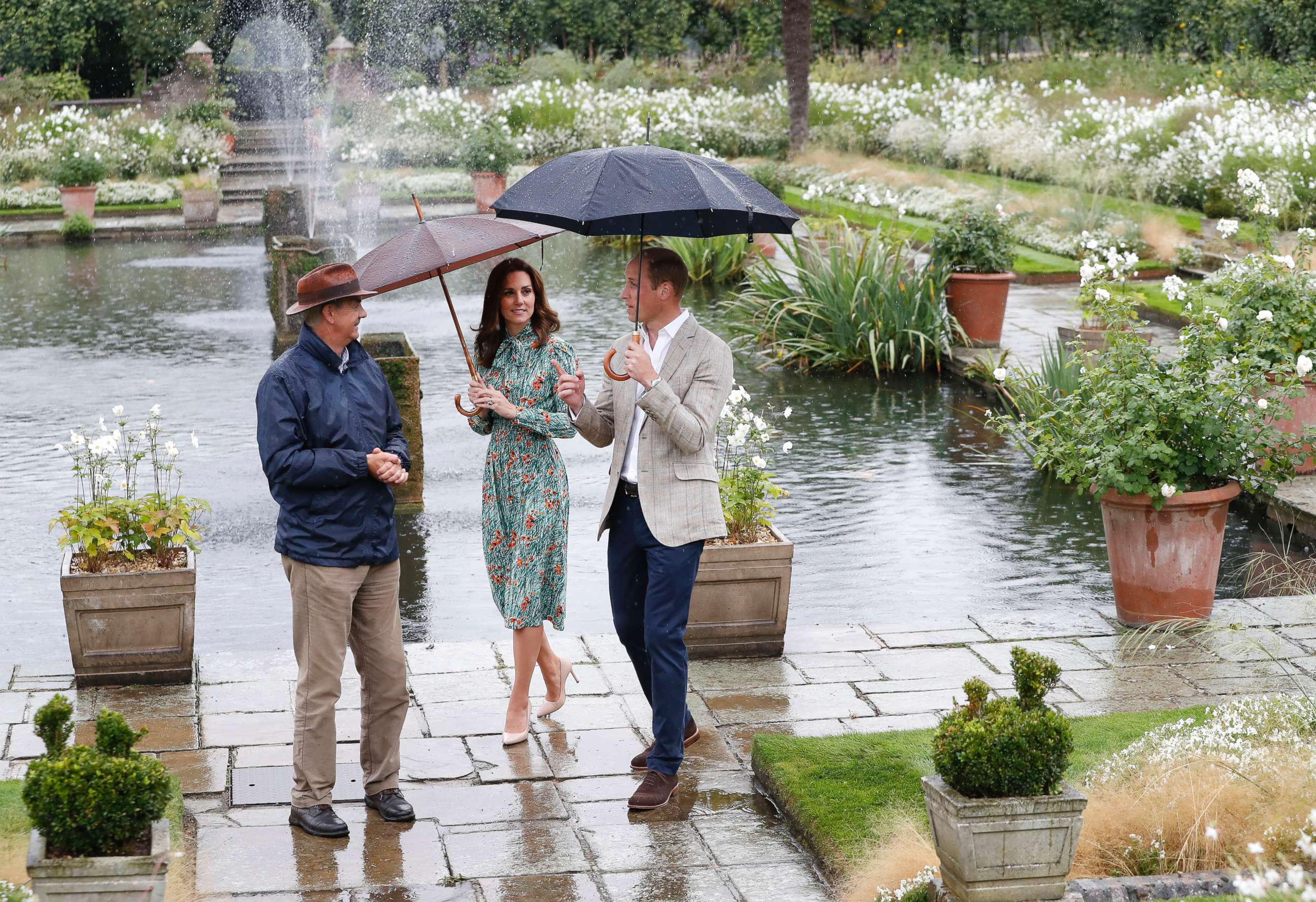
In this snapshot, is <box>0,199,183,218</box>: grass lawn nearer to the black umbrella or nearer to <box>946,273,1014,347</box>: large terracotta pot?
<box>946,273,1014,347</box>: large terracotta pot

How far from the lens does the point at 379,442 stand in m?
4.55

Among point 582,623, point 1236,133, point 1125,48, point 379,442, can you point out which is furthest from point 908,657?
point 1125,48

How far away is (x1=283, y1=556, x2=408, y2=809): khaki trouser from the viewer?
4.46 m

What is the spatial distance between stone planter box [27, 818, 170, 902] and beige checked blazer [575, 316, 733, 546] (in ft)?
6.30

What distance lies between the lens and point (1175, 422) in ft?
21.0

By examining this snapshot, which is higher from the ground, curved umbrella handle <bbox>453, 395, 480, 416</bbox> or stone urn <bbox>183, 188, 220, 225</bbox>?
curved umbrella handle <bbox>453, 395, 480, 416</bbox>

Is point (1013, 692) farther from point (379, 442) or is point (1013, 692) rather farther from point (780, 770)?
point (379, 442)

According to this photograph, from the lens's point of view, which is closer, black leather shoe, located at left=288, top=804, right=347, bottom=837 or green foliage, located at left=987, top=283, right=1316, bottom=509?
black leather shoe, located at left=288, top=804, right=347, bottom=837

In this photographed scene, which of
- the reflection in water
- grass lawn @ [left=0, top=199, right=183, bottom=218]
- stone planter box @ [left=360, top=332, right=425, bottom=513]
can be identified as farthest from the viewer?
grass lawn @ [left=0, top=199, right=183, bottom=218]

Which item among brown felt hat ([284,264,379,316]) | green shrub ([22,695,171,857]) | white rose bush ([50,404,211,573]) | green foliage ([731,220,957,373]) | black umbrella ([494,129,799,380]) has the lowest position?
green foliage ([731,220,957,373])

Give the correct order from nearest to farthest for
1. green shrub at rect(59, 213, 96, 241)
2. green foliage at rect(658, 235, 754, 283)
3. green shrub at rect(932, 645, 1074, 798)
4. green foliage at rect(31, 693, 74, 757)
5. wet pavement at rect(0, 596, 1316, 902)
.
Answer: green foliage at rect(31, 693, 74, 757) < green shrub at rect(932, 645, 1074, 798) < wet pavement at rect(0, 596, 1316, 902) < green foliage at rect(658, 235, 754, 283) < green shrub at rect(59, 213, 96, 241)

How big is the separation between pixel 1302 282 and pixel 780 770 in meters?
5.02

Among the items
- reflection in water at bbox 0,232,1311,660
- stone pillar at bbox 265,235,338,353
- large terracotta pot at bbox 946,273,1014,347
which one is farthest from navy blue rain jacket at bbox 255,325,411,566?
large terracotta pot at bbox 946,273,1014,347

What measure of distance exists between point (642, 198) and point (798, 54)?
25.0 m
